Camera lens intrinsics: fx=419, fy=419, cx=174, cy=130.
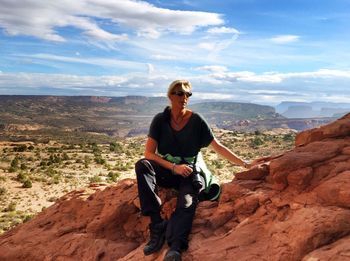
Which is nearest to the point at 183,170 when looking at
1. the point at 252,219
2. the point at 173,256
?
the point at 252,219

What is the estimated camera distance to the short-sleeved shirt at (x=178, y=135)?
24.3 feet

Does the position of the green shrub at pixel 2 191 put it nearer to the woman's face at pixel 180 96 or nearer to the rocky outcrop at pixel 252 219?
the rocky outcrop at pixel 252 219

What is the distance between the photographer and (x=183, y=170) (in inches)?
277

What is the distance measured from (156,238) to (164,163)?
1.26 metres

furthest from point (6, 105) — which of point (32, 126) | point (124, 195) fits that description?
point (124, 195)

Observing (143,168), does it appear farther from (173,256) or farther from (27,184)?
(27,184)

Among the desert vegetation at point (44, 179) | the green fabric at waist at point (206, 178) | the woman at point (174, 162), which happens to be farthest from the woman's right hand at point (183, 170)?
the desert vegetation at point (44, 179)

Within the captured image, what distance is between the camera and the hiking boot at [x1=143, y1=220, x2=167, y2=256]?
21.6 ft

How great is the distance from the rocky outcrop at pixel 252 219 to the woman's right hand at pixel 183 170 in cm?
82

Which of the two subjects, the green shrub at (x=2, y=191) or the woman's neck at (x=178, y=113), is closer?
the woman's neck at (x=178, y=113)

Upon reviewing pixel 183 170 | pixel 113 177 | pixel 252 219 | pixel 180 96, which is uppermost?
pixel 180 96

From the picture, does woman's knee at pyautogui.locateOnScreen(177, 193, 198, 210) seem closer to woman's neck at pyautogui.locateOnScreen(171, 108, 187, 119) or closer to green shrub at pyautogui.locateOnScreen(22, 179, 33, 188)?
woman's neck at pyautogui.locateOnScreen(171, 108, 187, 119)

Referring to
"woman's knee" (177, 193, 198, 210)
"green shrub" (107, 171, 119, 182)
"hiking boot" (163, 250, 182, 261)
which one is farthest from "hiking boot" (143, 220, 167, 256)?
"green shrub" (107, 171, 119, 182)

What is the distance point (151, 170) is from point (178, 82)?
1568mm
